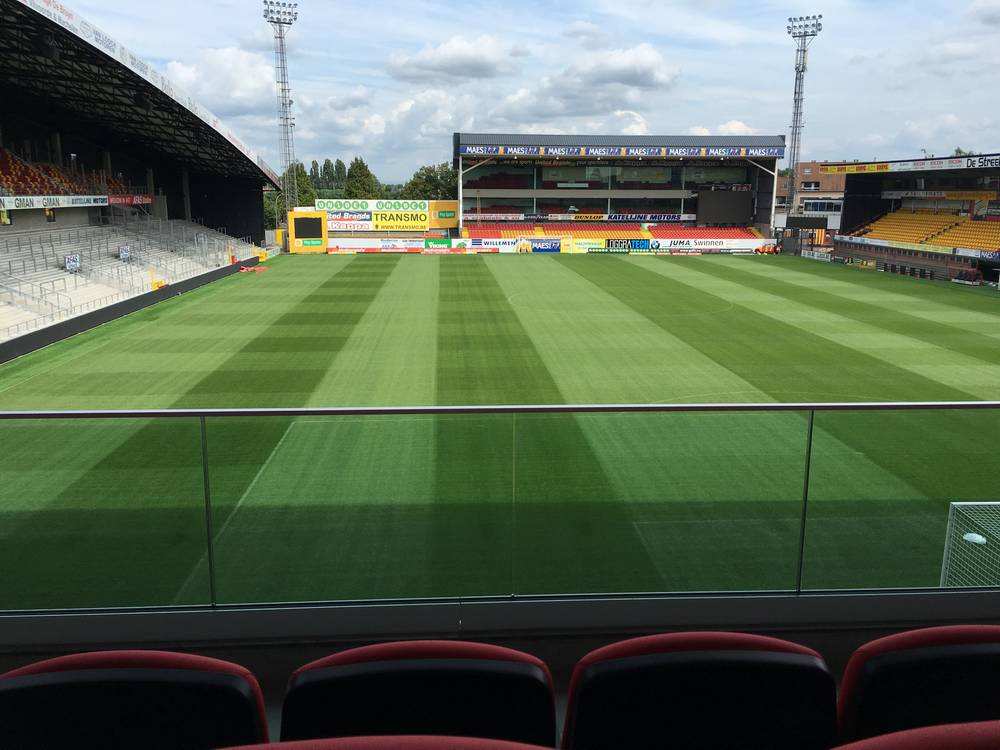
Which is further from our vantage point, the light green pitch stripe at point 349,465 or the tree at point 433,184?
the tree at point 433,184

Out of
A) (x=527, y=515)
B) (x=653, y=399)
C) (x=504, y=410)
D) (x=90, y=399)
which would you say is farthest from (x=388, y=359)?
(x=504, y=410)

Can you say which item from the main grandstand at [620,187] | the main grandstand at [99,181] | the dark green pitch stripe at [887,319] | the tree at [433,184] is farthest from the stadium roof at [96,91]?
the tree at [433,184]

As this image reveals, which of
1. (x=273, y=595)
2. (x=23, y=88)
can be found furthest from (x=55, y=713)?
(x=23, y=88)

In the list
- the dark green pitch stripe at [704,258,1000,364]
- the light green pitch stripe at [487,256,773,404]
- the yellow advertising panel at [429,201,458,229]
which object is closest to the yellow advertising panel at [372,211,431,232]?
the yellow advertising panel at [429,201,458,229]

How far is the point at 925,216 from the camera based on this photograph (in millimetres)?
51969

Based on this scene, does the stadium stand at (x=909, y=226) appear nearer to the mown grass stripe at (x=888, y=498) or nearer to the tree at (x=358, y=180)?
the mown grass stripe at (x=888, y=498)

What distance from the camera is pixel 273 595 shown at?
4113 mm

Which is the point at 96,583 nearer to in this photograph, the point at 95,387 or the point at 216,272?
the point at 95,387

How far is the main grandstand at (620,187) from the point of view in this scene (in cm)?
6588

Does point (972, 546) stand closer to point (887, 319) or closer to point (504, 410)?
point (504, 410)

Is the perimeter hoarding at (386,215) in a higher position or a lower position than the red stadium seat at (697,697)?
higher

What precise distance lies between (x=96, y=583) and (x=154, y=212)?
56076 millimetres

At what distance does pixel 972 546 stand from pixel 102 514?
4.86m

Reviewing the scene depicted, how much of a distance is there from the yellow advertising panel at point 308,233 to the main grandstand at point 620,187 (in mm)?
11506
